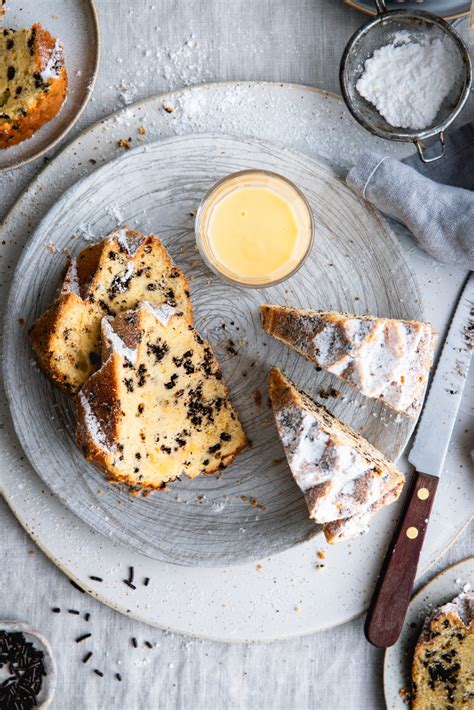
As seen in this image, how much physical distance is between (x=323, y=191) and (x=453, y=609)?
187 centimetres

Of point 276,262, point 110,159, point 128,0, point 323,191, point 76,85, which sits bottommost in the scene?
point 276,262

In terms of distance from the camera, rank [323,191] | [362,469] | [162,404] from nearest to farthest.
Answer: [362,469]
[162,404]
[323,191]

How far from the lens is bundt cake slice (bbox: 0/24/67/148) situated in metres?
2.59

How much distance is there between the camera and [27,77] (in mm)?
2604

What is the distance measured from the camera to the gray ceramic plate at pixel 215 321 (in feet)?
8.75

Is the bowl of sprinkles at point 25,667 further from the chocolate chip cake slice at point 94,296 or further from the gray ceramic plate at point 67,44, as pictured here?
the gray ceramic plate at point 67,44

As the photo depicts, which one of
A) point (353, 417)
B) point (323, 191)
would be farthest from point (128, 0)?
point (353, 417)

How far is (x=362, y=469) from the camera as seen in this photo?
7.84ft

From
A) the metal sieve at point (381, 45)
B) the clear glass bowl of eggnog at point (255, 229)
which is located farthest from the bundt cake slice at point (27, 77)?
the metal sieve at point (381, 45)

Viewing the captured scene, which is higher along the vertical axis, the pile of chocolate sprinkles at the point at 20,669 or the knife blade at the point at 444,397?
the knife blade at the point at 444,397

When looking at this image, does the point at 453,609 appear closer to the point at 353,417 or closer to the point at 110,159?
the point at 353,417

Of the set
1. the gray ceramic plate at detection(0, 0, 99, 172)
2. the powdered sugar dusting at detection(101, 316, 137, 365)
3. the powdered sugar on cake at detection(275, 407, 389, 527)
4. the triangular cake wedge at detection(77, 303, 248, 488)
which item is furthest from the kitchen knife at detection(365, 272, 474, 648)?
the gray ceramic plate at detection(0, 0, 99, 172)

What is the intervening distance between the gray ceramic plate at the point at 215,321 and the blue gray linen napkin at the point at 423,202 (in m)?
0.10

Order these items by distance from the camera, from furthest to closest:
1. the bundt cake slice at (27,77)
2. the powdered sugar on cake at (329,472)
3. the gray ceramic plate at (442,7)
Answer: the gray ceramic plate at (442,7)
the bundt cake slice at (27,77)
the powdered sugar on cake at (329,472)
